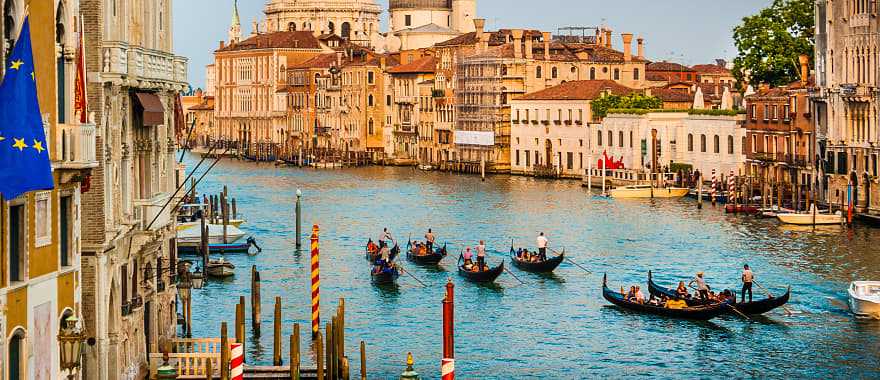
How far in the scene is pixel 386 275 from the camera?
33.0 metres

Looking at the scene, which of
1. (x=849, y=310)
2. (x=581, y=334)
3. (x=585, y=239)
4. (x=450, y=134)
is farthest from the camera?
(x=450, y=134)

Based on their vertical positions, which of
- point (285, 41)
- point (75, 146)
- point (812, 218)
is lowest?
point (812, 218)

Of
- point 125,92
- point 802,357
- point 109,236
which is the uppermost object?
point 125,92

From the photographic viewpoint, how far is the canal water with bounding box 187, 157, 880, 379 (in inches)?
947

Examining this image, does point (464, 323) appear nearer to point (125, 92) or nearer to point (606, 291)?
point (606, 291)

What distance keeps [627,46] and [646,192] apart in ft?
76.7

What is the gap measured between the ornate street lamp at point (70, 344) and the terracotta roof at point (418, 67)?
247 feet

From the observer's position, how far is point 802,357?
24.1m

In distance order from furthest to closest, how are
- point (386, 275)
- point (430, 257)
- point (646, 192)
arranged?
point (646, 192) → point (430, 257) → point (386, 275)

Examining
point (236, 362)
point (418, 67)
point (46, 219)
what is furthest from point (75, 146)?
point (418, 67)

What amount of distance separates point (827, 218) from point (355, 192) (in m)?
24.7

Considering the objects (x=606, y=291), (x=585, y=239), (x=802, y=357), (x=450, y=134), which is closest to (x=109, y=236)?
(x=802, y=357)

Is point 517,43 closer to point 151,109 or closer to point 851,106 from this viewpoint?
point 851,106

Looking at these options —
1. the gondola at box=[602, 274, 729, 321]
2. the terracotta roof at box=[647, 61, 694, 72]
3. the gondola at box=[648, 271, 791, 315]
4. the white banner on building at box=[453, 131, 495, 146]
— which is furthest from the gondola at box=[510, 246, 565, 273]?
the terracotta roof at box=[647, 61, 694, 72]
